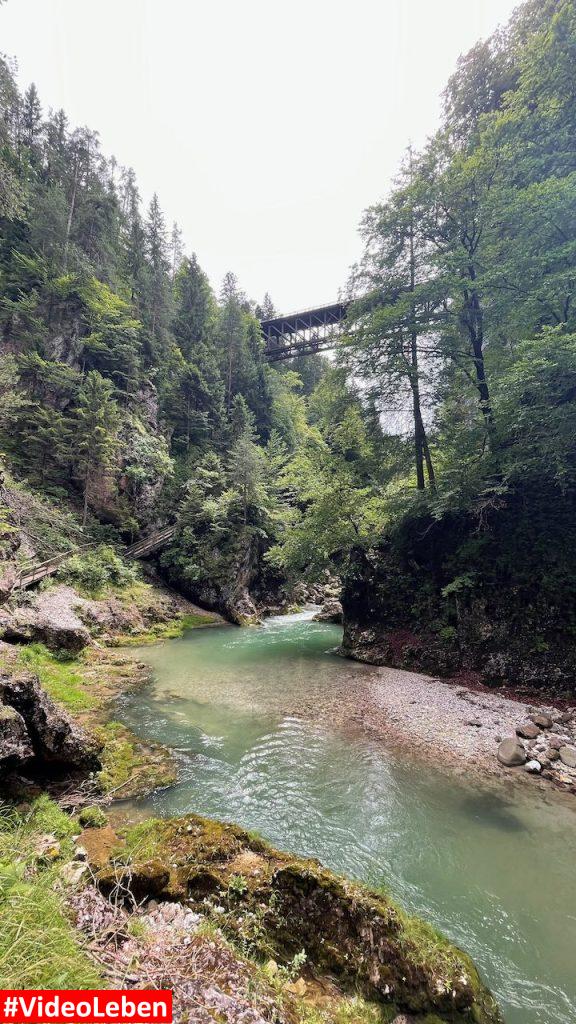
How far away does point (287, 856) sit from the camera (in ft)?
11.5

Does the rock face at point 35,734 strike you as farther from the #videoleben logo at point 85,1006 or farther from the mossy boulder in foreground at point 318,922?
the #videoleben logo at point 85,1006

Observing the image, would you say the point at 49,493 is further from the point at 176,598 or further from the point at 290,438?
the point at 290,438

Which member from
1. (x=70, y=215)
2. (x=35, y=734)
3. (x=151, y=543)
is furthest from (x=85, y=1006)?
(x=70, y=215)

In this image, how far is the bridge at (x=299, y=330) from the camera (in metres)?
32.8

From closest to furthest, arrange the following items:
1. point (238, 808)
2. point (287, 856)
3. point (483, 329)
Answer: point (287, 856), point (238, 808), point (483, 329)

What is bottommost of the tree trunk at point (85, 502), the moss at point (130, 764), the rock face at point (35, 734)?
the moss at point (130, 764)

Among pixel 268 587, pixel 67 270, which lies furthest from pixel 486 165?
pixel 67 270

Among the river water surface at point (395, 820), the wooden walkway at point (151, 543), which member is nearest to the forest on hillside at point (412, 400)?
the wooden walkway at point (151, 543)

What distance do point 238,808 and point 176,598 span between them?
1622cm

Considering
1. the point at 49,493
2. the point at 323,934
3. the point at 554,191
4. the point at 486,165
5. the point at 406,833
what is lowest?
→ the point at 406,833

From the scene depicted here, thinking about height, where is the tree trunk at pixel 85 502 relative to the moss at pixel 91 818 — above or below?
above

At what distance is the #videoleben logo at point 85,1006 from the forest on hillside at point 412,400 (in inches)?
370

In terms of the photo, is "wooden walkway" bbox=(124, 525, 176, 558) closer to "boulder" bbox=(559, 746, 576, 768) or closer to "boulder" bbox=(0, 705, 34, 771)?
"boulder" bbox=(0, 705, 34, 771)

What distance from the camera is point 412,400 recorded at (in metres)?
13.5
